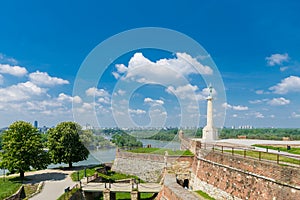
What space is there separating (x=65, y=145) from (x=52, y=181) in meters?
6.50

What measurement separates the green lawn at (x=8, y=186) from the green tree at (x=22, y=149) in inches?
36.1

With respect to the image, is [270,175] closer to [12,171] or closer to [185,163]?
[185,163]

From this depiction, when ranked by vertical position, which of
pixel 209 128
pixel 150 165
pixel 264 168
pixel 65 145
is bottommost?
pixel 150 165

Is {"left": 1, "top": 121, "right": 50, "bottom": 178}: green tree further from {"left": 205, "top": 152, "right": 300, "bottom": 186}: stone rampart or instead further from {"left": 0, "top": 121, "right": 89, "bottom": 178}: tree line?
{"left": 205, "top": 152, "right": 300, "bottom": 186}: stone rampart

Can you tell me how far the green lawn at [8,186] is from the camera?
18458 mm

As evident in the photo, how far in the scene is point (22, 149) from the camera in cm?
2245

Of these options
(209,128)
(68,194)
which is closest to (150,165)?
(209,128)

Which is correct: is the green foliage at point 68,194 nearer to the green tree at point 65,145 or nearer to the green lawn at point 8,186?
the green lawn at point 8,186

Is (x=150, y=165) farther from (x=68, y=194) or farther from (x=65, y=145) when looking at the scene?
(x=68, y=194)

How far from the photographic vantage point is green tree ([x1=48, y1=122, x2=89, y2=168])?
28.3 meters

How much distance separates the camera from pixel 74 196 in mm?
18109

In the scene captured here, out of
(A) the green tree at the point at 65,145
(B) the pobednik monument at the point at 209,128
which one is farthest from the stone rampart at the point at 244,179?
(A) the green tree at the point at 65,145

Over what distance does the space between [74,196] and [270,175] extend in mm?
13106

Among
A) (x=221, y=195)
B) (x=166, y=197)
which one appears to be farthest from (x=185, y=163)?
(x=221, y=195)
